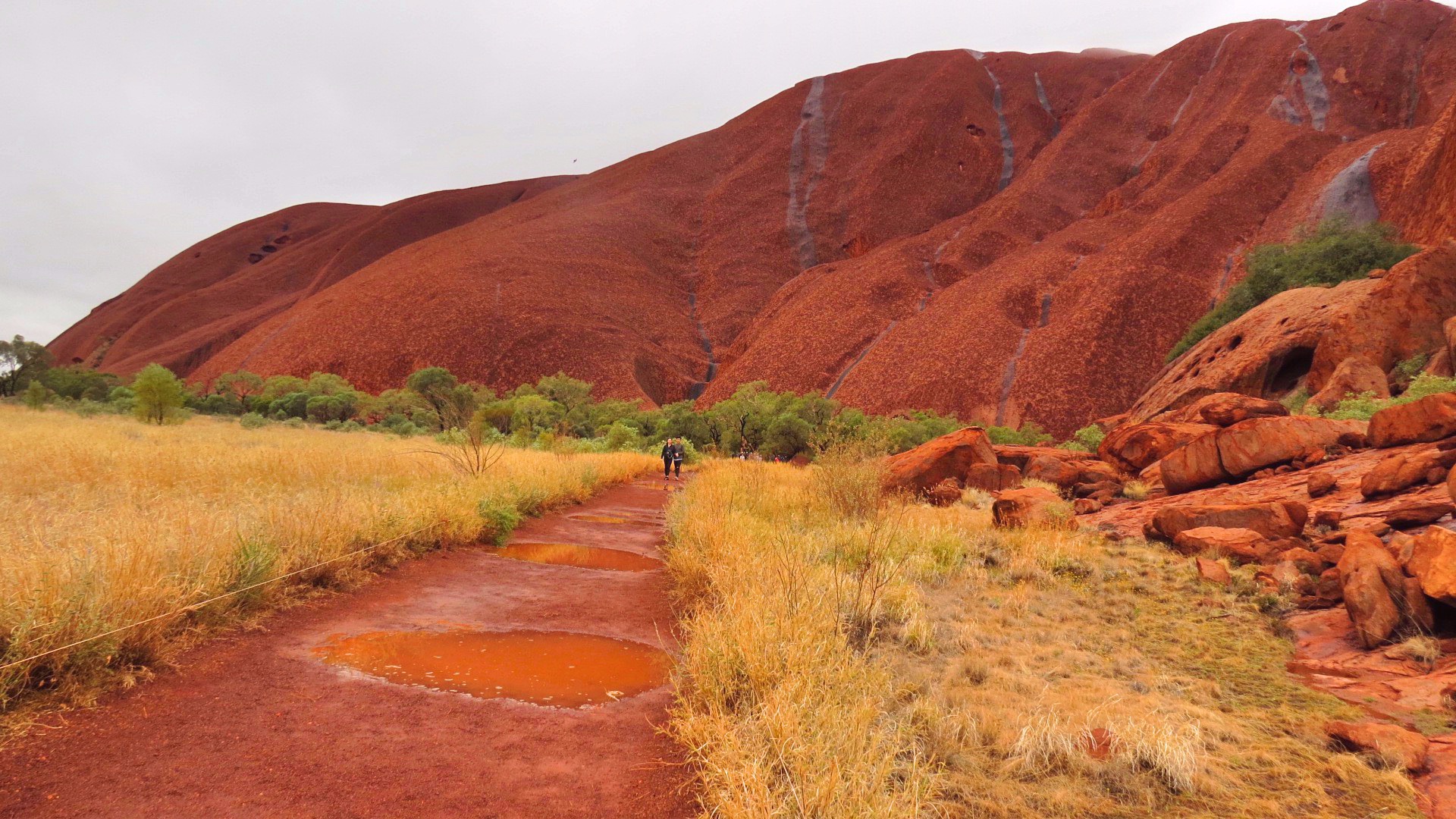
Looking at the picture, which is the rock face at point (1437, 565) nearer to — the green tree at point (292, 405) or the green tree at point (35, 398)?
the green tree at point (35, 398)

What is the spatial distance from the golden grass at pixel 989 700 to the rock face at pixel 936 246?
16.0m

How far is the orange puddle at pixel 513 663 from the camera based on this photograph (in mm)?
4070

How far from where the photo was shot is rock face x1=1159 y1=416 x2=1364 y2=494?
9.90 m

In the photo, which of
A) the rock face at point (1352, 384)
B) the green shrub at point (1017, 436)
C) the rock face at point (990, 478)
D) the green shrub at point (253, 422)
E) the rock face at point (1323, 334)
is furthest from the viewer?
the green shrub at point (1017, 436)

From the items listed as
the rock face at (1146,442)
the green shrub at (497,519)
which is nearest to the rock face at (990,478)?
the rock face at (1146,442)

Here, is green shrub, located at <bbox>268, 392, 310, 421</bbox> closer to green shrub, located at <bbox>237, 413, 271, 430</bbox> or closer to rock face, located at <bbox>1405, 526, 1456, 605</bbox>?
green shrub, located at <bbox>237, 413, 271, 430</bbox>

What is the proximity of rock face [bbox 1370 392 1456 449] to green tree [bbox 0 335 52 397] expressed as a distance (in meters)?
A: 59.0

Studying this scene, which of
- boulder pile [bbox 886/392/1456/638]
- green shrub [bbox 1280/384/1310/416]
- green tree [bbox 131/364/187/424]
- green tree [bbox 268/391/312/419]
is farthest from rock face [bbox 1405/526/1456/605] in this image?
green tree [bbox 268/391/312/419]

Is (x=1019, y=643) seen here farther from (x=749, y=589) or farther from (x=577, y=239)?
(x=577, y=239)

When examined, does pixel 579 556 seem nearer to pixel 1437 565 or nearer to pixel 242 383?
pixel 1437 565

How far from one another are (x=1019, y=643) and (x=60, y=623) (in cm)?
587

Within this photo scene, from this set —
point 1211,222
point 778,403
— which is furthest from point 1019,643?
point 1211,222

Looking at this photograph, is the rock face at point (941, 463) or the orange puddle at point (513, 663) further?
the rock face at point (941, 463)

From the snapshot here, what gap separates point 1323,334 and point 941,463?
11.3 meters
